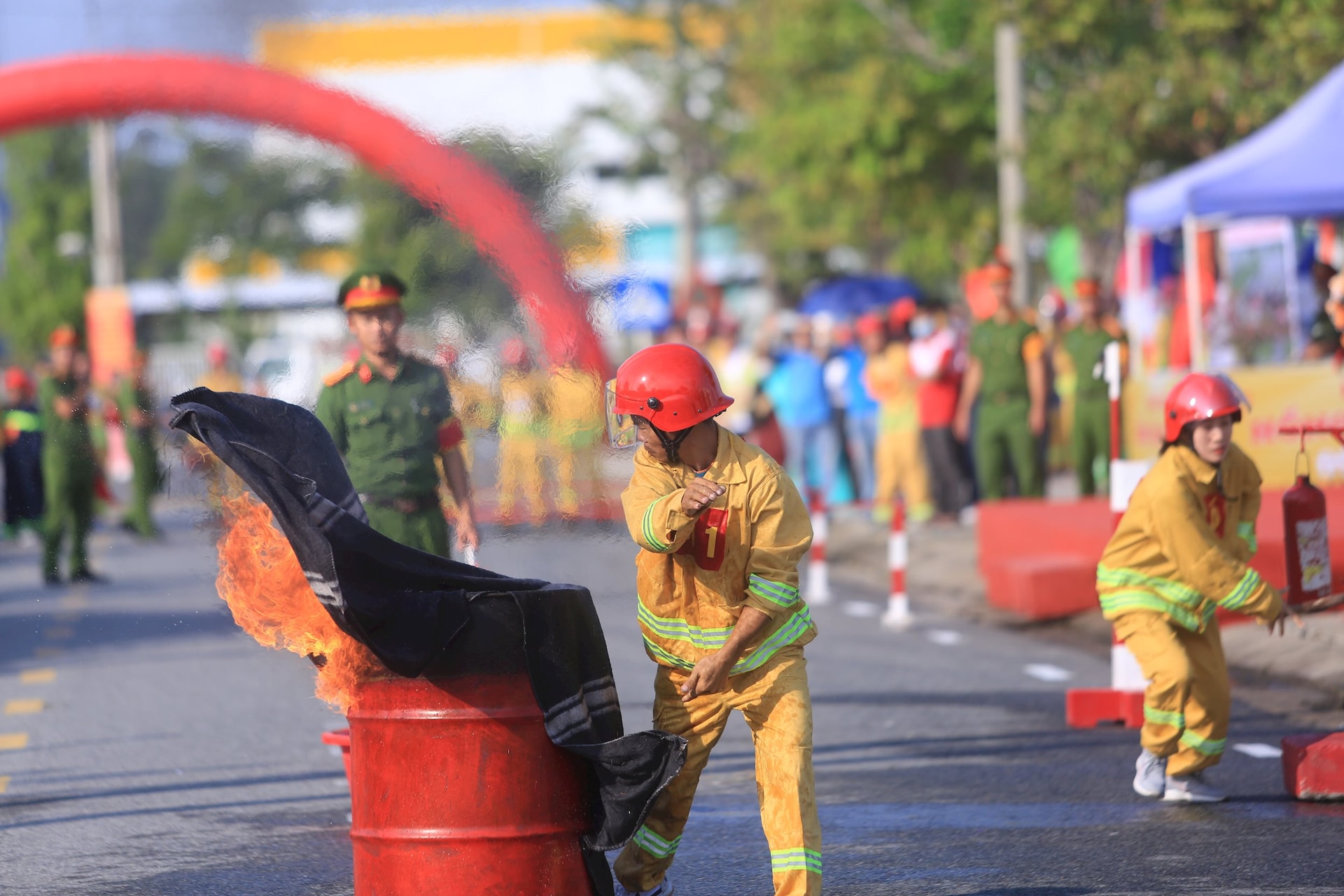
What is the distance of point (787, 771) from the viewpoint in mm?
5102

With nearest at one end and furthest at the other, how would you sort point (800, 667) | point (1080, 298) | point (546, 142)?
1. point (800, 667)
2. point (1080, 298)
3. point (546, 142)

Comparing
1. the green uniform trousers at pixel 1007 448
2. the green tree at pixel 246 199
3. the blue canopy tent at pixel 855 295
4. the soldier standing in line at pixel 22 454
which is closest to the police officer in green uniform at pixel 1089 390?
the green uniform trousers at pixel 1007 448

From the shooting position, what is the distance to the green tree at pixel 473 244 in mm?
14180

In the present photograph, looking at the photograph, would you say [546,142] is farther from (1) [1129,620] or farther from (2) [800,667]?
(2) [800,667]

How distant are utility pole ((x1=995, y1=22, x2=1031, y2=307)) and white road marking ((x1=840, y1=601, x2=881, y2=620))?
24.8 ft

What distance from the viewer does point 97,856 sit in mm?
6562

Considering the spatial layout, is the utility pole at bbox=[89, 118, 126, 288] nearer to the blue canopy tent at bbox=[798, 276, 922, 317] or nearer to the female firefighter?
the blue canopy tent at bbox=[798, 276, 922, 317]

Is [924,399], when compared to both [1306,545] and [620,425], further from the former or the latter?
[620,425]

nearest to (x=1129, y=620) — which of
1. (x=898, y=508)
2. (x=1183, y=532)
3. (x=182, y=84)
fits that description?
(x=1183, y=532)

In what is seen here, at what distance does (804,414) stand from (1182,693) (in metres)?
12.2

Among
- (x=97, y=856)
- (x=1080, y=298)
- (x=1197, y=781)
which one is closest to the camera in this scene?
(x=97, y=856)

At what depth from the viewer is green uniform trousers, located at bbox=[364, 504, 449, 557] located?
7.46 m

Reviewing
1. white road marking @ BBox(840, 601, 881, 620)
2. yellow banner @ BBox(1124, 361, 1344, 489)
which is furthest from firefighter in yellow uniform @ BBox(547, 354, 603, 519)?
yellow banner @ BBox(1124, 361, 1344, 489)

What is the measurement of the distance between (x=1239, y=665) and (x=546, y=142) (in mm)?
9136
